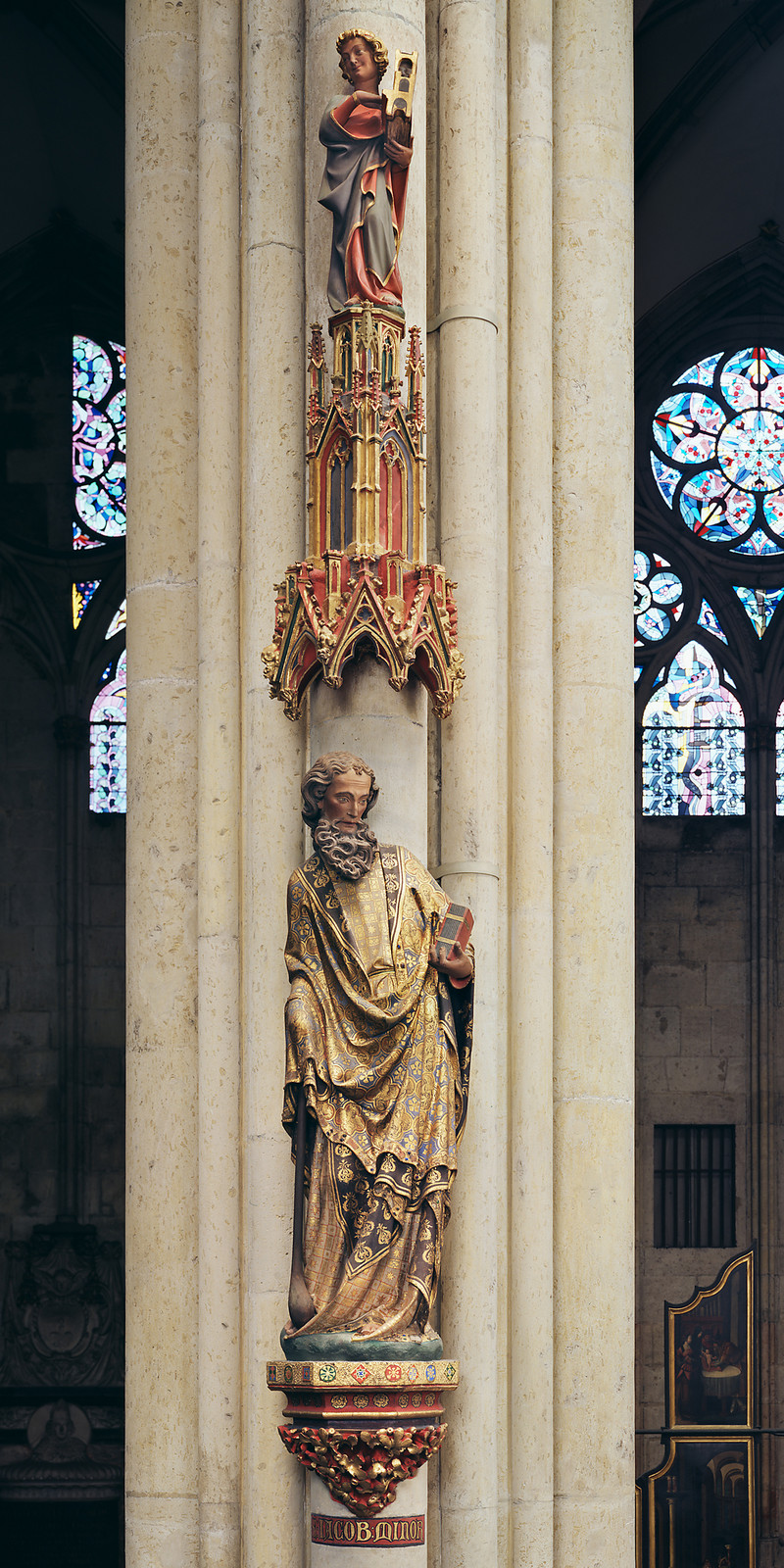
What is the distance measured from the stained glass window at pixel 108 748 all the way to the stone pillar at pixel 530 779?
848cm

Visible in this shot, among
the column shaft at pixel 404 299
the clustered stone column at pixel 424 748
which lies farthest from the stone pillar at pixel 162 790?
the column shaft at pixel 404 299

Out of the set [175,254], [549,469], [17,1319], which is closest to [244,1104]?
[549,469]

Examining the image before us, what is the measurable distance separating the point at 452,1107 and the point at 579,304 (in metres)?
3.24

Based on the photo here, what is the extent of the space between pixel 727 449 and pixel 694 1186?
556cm

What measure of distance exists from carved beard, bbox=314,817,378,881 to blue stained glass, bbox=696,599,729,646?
1108cm

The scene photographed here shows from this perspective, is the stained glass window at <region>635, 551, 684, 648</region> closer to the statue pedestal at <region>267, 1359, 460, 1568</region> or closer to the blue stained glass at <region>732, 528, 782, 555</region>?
the blue stained glass at <region>732, 528, 782, 555</region>

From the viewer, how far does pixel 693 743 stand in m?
17.6

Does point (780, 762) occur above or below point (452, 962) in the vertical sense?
above

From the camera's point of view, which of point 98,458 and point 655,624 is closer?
point 98,458

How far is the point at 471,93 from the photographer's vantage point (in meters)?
8.27

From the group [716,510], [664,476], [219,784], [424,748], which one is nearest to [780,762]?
[716,510]

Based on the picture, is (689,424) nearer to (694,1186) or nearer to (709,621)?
(709,621)

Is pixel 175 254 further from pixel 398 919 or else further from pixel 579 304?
pixel 398 919

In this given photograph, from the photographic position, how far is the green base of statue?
22.5 ft
